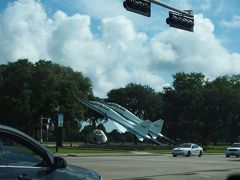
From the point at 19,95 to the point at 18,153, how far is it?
79.8 m

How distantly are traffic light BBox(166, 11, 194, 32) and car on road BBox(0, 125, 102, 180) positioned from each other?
525 inches

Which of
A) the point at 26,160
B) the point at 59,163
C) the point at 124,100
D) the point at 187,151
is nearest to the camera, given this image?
the point at 26,160

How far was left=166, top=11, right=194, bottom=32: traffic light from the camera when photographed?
19953 millimetres

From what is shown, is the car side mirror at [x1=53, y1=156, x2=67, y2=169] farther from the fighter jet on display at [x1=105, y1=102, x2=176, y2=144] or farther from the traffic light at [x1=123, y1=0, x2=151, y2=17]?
the fighter jet on display at [x1=105, y1=102, x2=176, y2=144]

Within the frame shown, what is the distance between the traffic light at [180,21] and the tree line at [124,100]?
59.3 m

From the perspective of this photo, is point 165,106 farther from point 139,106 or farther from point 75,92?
point 75,92

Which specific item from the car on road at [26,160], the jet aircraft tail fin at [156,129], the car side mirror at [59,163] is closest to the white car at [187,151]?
the car on road at [26,160]

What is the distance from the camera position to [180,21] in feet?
66.2

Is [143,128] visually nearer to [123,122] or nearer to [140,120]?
[123,122]

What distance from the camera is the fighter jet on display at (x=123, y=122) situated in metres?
93.8

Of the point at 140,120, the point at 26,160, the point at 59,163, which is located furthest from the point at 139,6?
the point at 140,120

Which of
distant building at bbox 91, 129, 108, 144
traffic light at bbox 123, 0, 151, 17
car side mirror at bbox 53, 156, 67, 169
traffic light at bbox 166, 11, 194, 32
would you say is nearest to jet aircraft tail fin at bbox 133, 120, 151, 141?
distant building at bbox 91, 129, 108, 144

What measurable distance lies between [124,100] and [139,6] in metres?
120

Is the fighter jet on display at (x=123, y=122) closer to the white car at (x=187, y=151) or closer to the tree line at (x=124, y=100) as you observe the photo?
the tree line at (x=124, y=100)
